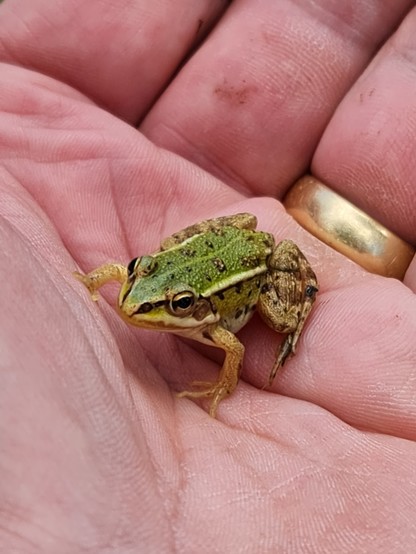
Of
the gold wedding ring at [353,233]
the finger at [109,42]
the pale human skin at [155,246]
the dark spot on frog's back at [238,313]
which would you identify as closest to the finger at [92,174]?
the pale human skin at [155,246]

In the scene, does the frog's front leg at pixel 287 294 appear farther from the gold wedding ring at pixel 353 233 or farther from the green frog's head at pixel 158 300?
the gold wedding ring at pixel 353 233

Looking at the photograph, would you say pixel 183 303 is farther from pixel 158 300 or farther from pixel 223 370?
pixel 223 370

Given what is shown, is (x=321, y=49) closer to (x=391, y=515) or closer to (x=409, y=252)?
(x=409, y=252)

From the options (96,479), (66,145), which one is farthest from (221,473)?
(66,145)

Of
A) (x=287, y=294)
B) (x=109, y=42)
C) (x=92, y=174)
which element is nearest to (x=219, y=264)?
(x=287, y=294)

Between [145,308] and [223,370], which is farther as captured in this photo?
[223,370]

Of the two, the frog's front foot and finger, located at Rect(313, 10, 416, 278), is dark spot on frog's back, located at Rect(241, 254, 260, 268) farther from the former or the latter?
finger, located at Rect(313, 10, 416, 278)
